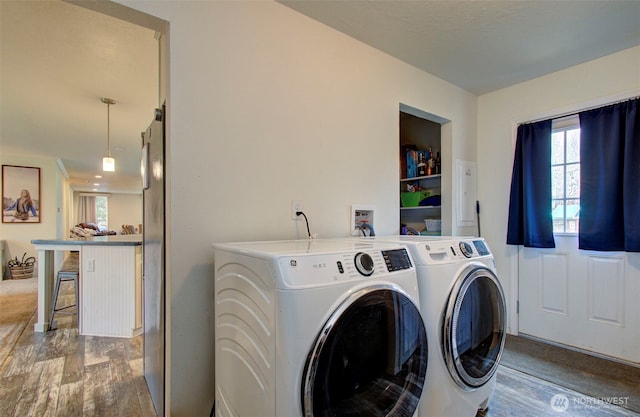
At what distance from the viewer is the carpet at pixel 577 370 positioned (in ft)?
6.32

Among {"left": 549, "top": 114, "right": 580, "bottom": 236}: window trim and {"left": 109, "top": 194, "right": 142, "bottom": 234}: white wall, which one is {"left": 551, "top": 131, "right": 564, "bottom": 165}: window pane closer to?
{"left": 549, "top": 114, "right": 580, "bottom": 236}: window trim

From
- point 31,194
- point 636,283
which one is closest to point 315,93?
point 636,283

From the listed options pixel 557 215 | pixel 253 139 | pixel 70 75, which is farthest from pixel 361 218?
pixel 70 75

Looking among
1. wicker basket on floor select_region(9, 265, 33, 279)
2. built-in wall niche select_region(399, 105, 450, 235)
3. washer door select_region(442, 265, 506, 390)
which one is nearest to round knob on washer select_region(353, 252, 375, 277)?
washer door select_region(442, 265, 506, 390)

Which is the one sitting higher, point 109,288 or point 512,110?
point 512,110

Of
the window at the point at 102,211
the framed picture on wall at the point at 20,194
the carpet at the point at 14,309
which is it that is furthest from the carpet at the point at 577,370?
the window at the point at 102,211

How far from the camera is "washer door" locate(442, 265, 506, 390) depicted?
1.35m

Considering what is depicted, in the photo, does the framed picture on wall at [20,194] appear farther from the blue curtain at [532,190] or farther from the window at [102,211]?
the blue curtain at [532,190]

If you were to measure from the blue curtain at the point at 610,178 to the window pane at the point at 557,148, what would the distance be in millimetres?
187

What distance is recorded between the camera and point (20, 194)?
5.56m

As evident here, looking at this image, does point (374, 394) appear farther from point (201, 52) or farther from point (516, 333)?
point (516, 333)

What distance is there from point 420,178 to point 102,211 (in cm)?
1343

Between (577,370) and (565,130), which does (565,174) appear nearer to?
(565,130)

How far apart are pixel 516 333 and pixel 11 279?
7953 millimetres
